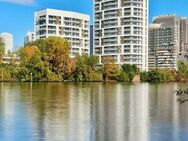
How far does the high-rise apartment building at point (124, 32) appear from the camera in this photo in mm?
148625

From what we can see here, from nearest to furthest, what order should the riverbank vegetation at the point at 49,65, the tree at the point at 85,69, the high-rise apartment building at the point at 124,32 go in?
the riverbank vegetation at the point at 49,65, the tree at the point at 85,69, the high-rise apartment building at the point at 124,32

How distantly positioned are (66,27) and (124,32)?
20.7m

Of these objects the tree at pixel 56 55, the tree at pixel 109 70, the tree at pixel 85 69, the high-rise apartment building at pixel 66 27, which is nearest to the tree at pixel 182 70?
the tree at pixel 109 70

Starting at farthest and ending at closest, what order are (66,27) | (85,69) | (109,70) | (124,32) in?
(66,27) → (124,32) → (109,70) → (85,69)

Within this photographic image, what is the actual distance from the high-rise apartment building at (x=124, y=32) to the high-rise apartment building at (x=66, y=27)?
25.9 ft

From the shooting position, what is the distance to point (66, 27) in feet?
516

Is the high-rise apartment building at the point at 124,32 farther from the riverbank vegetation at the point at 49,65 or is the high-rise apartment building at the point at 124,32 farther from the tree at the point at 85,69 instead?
the tree at the point at 85,69

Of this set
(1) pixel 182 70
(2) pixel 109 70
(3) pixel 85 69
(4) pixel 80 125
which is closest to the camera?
(4) pixel 80 125

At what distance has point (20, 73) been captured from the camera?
102 metres

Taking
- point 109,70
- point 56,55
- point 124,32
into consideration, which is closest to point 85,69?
point 56,55

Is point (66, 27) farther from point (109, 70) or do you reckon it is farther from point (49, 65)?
point (49, 65)

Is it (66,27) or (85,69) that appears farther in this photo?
(66,27)

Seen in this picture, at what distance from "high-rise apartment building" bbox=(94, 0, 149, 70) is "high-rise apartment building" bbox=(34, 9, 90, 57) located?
25.9 ft

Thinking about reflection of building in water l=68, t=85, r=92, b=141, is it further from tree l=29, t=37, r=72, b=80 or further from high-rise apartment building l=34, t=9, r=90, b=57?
high-rise apartment building l=34, t=9, r=90, b=57
